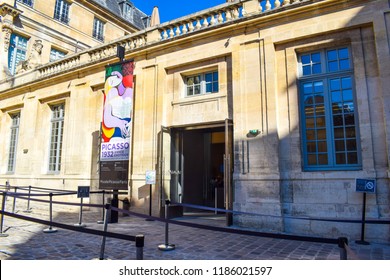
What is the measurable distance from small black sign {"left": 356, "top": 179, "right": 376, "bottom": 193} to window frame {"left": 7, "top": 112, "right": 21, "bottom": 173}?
1495 centimetres

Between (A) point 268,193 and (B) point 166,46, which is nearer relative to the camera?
(A) point 268,193

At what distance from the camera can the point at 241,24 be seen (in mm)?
8055

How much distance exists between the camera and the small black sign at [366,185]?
19.3 feet

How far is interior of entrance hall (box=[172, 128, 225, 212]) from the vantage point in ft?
35.2

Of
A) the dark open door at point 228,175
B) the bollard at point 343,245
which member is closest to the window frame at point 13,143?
the dark open door at point 228,175

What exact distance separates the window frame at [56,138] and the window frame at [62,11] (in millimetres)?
10696

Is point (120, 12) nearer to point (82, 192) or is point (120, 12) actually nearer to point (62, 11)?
point (62, 11)

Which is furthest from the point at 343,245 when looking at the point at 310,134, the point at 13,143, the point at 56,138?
the point at 13,143

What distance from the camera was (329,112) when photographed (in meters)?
7.05

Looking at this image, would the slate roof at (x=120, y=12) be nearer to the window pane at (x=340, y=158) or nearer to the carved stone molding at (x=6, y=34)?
the carved stone molding at (x=6, y=34)
